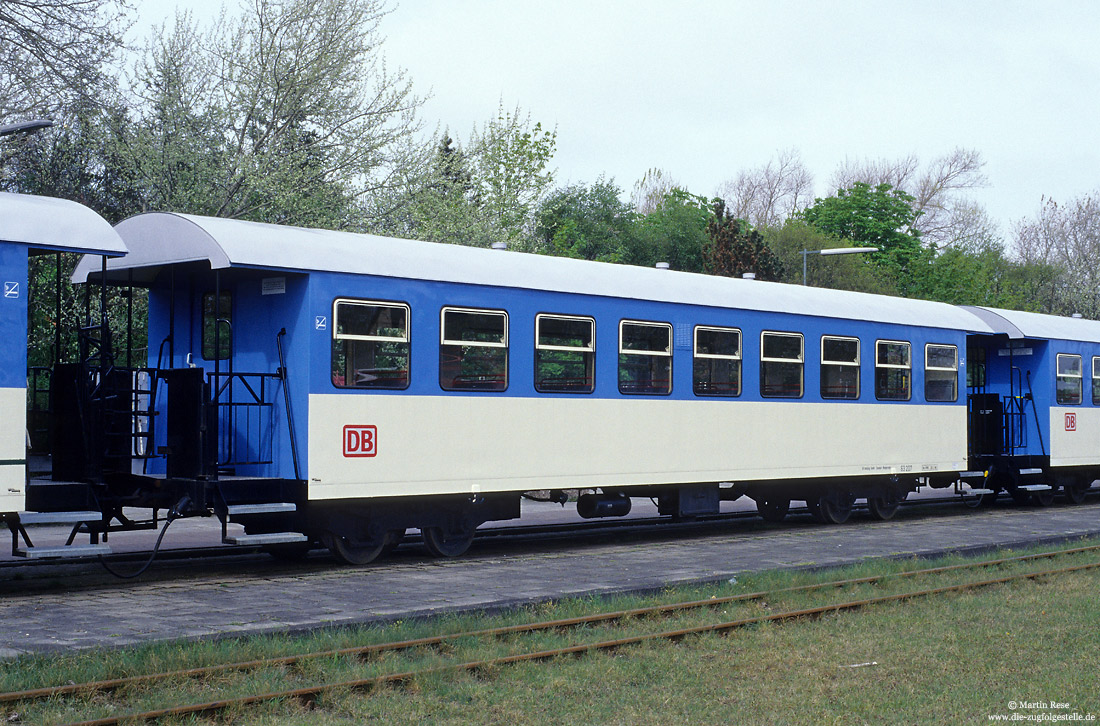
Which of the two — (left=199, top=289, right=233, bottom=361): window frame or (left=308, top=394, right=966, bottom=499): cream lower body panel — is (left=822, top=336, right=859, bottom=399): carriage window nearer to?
(left=308, top=394, right=966, bottom=499): cream lower body panel

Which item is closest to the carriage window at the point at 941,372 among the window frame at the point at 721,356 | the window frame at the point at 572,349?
the window frame at the point at 721,356

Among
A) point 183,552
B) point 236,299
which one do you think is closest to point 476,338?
point 236,299

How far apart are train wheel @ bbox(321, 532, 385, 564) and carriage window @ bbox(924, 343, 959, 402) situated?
9977mm

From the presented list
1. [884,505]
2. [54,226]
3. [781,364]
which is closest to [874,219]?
[884,505]

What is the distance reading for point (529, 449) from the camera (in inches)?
524

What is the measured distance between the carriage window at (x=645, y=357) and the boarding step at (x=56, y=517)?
20.6ft

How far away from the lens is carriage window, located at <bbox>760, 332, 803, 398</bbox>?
52.7 feet

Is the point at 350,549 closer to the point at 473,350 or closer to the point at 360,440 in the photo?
the point at 360,440

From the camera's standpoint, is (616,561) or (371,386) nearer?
(371,386)

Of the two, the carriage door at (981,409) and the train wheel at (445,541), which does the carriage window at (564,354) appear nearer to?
the train wheel at (445,541)

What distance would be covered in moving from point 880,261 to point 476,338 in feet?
150

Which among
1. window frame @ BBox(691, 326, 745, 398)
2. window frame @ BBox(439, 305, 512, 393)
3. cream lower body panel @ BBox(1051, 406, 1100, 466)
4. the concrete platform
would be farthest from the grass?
cream lower body panel @ BBox(1051, 406, 1100, 466)

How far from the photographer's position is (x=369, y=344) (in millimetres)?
11930

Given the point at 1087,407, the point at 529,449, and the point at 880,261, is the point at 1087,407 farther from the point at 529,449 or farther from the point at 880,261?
the point at 880,261
